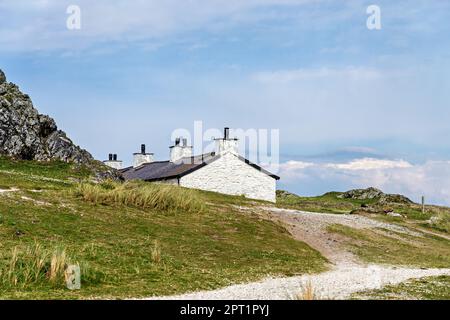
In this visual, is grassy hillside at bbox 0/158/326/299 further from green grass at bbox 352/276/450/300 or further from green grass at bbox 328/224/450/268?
green grass at bbox 352/276/450/300

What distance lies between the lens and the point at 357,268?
89.6 feet

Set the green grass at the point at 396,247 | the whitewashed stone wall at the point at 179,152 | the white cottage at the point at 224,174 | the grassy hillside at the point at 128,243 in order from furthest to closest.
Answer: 1. the whitewashed stone wall at the point at 179,152
2. the white cottage at the point at 224,174
3. the green grass at the point at 396,247
4. the grassy hillside at the point at 128,243

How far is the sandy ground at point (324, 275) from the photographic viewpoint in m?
17.6

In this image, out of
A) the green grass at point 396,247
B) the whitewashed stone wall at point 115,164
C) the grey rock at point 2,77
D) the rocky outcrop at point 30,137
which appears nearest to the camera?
the green grass at point 396,247

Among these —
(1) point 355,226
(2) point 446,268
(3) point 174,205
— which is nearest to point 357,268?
(2) point 446,268

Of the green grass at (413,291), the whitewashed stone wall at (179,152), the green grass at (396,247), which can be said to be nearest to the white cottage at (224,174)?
the whitewashed stone wall at (179,152)

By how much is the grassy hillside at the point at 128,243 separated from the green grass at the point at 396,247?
399 centimetres

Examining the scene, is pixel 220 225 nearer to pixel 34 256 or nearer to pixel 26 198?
pixel 26 198

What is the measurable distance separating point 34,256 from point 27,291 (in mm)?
3068

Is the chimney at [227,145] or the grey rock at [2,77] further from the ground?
the grey rock at [2,77]

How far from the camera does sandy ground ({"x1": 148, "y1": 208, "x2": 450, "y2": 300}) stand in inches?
693

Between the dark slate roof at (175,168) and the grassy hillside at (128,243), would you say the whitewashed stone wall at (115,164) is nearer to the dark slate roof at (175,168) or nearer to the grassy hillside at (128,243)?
the dark slate roof at (175,168)

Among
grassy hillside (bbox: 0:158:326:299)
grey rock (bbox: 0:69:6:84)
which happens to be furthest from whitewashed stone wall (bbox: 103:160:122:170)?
grassy hillside (bbox: 0:158:326:299)

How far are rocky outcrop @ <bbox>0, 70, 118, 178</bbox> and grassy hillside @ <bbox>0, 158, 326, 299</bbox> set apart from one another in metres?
7.84
